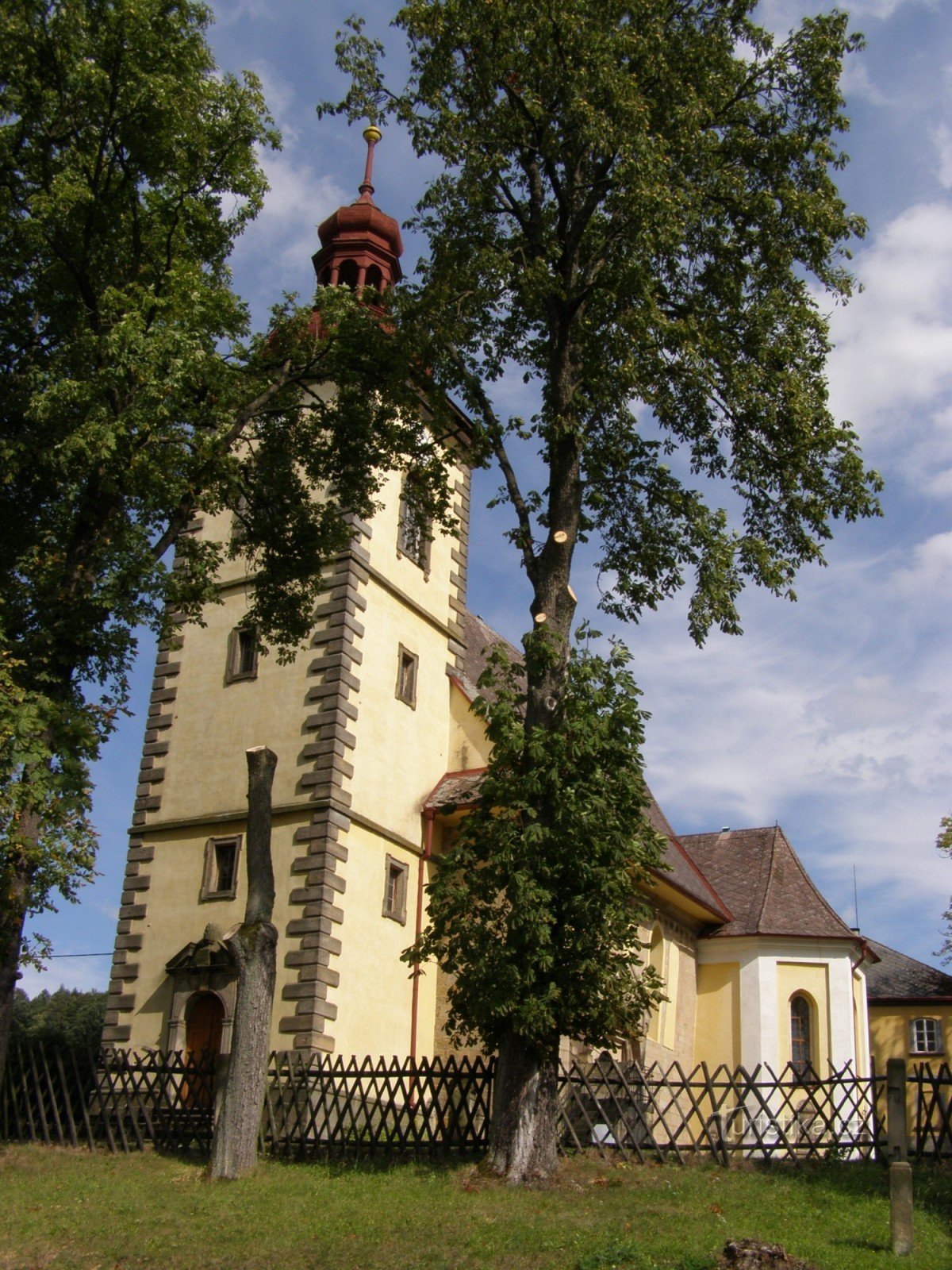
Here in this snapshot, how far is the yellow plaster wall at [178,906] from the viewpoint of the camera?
21156 mm

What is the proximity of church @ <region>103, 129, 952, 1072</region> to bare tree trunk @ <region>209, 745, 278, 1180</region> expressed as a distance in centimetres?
386

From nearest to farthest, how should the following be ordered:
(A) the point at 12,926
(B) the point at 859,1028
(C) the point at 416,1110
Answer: (A) the point at 12,926 → (C) the point at 416,1110 → (B) the point at 859,1028

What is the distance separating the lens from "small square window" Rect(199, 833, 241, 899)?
71.6 ft

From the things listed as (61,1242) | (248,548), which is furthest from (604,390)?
(61,1242)

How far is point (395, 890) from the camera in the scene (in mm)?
22625

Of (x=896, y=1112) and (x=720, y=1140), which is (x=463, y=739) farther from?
(x=896, y=1112)

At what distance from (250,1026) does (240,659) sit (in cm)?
1010

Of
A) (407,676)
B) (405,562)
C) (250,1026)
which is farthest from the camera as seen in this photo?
(405,562)

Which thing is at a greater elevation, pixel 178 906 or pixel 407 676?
pixel 407 676

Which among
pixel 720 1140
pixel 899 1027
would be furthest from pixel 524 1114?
pixel 899 1027

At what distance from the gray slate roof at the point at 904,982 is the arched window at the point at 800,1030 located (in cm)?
1074

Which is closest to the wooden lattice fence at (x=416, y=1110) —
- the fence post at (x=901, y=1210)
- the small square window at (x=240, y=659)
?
the fence post at (x=901, y=1210)

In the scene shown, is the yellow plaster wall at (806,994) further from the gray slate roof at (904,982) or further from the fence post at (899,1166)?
the fence post at (899,1166)

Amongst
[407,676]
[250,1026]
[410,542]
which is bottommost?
[250,1026]
